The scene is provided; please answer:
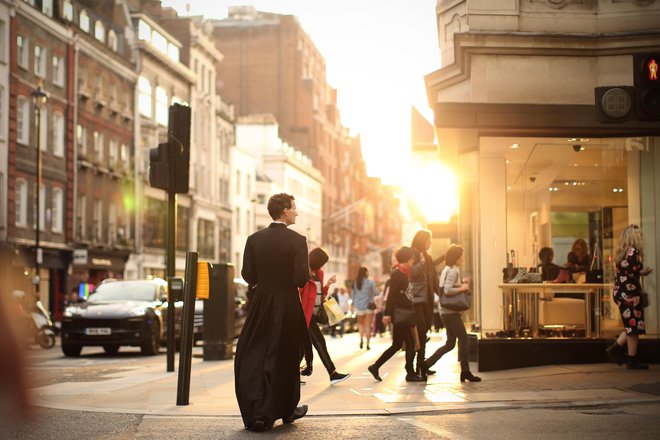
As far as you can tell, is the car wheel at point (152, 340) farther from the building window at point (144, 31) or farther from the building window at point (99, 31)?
the building window at point (144, 31)

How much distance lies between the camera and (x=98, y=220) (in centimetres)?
5141

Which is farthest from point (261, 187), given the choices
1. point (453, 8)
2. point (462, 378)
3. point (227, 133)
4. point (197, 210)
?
point (462, 378)

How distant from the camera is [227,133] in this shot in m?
75.8

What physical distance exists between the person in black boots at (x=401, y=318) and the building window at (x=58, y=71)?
115ft

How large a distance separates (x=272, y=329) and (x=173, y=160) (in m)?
6.50

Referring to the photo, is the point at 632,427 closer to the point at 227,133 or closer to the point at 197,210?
the point at 197,210

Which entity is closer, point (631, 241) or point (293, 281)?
point (293, 281)

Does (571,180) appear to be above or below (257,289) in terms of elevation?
above

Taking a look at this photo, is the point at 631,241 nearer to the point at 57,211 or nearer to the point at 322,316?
the point at 322,316

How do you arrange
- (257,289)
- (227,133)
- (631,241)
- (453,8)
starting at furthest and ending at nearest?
1. (227,133)
2. (453,8)
3. (631,241)
4. (257,289)

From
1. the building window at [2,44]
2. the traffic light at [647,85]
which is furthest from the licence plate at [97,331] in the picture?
the building window at [2,44]

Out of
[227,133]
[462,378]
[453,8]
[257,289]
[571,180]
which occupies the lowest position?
[462,378]

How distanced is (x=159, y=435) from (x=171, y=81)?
2245 inches

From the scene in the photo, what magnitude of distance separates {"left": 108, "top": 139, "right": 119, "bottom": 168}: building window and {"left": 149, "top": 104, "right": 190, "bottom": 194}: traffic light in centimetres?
3959
